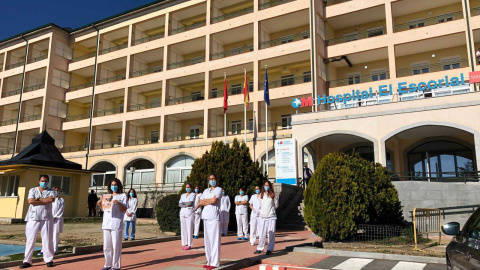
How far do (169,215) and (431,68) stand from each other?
22.5m

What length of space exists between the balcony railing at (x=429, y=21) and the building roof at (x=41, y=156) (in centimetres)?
2500

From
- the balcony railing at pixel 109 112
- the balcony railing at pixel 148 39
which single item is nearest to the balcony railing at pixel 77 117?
the balcony railing at pixel 109 112

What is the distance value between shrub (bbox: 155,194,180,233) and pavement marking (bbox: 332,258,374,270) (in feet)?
24.9

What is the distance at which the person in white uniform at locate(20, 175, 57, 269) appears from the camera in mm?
8148

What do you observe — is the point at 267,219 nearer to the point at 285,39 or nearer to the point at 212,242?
the point at 212,242

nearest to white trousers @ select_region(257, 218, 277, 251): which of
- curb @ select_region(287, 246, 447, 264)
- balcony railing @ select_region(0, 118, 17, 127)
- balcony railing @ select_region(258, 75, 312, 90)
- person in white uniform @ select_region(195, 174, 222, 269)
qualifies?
curb @ select_region(287, 246, 447, 264)

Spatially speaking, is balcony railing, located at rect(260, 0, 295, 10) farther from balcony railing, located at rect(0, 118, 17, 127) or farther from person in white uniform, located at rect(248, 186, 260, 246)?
balcony railing, located at rect(0, 118, 17, 127)

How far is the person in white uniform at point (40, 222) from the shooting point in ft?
26.7

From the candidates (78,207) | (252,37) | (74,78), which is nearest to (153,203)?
(78,207)

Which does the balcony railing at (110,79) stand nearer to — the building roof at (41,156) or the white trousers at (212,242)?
the building roof at (41,156)

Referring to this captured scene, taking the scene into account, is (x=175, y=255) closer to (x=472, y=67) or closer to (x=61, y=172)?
(x=61, y=172)

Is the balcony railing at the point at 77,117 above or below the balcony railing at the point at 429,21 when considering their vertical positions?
below

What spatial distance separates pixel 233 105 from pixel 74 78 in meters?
21.7

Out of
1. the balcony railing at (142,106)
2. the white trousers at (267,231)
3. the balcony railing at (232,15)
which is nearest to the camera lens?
the white trousers at (267,231)
